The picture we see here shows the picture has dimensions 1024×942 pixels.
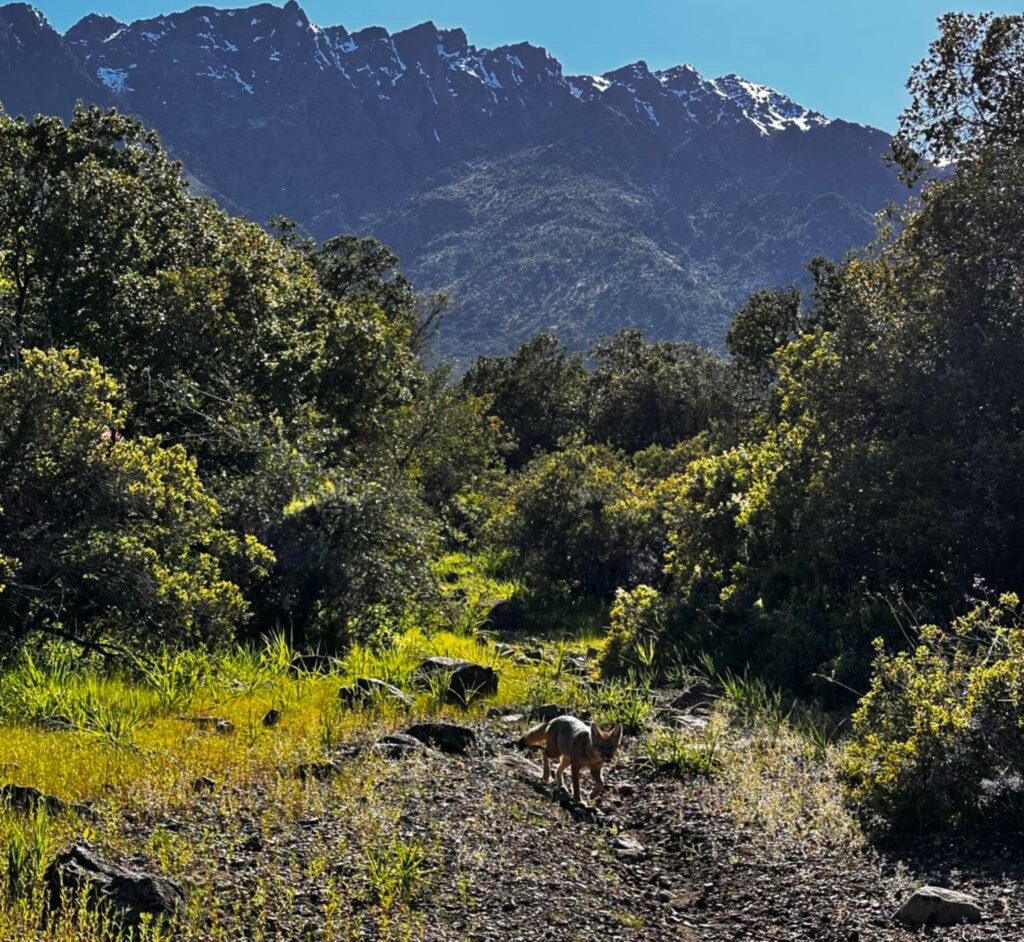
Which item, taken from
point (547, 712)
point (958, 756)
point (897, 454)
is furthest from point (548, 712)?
point (897, 454)

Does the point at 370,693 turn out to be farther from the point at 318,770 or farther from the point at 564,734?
the point at 564,734

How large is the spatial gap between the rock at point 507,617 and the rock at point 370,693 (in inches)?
368

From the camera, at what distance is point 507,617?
19953 mm

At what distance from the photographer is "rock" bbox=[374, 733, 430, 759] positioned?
7292mm

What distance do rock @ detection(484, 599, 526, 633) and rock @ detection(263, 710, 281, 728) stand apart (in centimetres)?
1032

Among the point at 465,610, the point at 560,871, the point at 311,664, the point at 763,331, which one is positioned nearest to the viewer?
the point at 560,871

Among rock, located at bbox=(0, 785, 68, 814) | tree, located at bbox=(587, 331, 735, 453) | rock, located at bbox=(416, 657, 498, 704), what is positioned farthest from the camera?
tree, located at bbox=(587, 331, 735, 453)

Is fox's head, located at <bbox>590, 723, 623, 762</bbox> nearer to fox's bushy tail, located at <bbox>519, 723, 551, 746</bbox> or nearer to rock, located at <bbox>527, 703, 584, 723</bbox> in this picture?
fox's bushy tail, located at <bbox>519, 723, 551, 746</bbox>

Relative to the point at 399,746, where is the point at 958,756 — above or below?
above

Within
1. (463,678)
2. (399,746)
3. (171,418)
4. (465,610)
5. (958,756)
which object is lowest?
(465,610)

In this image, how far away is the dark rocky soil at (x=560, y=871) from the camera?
4.82 metres

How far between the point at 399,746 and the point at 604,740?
1.59 m

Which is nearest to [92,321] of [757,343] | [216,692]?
[216,692]

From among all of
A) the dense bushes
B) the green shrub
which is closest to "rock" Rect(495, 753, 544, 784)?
the dense bushes
